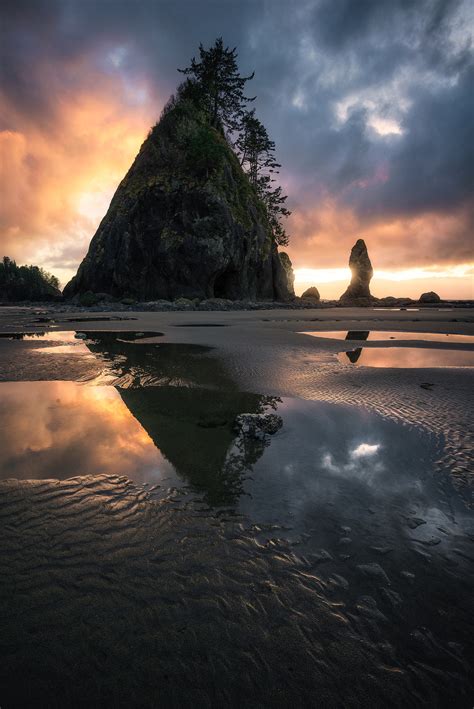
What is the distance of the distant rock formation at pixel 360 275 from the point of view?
96688 mm

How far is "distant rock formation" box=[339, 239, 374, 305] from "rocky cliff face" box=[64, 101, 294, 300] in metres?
59.1

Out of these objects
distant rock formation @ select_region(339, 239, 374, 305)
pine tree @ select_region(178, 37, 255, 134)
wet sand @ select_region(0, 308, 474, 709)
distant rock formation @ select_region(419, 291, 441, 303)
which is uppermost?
pine tree @ select_region(178, 37, 255, 134)

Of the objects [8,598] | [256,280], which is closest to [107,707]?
[8,598]

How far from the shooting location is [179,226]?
3909 cm

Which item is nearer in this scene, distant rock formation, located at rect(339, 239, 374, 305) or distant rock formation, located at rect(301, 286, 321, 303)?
distant rock formation, located at rect(301, 286, 321, 303)

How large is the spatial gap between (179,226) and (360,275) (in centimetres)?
7166

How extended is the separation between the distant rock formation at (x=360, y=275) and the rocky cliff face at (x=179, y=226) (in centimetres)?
5907

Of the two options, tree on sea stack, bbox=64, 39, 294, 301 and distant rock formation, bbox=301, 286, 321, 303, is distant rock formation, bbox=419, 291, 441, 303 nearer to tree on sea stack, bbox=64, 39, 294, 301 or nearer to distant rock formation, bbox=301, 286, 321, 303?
distant rock formation, bbox=301, 286, 321, 303

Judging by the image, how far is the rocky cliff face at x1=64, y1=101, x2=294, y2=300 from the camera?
38.8 meters

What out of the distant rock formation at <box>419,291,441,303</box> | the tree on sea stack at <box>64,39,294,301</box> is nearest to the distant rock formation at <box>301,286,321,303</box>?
the distant rock formation at <box>419,291,441,303</box>

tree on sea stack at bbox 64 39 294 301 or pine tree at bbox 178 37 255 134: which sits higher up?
pine tree at bbox 178 37 255 134

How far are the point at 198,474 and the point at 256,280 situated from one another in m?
46.0

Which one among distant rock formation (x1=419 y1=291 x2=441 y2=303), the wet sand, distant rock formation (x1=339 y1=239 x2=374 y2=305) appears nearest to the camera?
the wet sand

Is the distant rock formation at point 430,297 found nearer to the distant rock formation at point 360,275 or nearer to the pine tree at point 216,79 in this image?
the distant rock formation at point 360,275
